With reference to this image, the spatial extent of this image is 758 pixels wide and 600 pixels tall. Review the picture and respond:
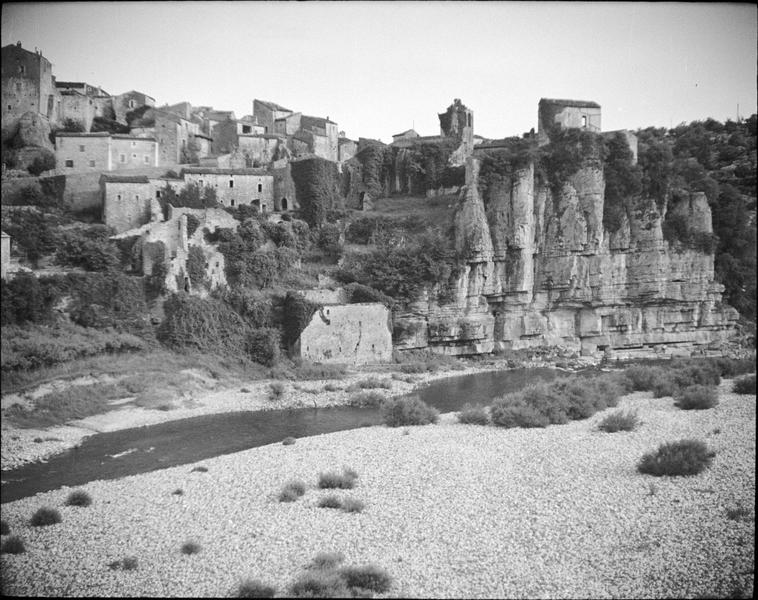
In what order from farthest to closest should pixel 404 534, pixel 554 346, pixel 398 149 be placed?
pixel 398 149 → pixel 554 346 → pixel 404 534

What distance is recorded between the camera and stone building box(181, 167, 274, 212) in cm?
2694

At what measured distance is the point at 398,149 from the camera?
3628 cm

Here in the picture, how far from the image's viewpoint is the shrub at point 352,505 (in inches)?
339

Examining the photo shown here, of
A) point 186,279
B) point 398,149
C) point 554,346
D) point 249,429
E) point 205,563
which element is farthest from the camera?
point 398,149

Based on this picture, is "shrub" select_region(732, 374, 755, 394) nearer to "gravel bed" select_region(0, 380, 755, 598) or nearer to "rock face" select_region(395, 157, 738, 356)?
"gravel bed" select_region(0, 380, 755, 598)

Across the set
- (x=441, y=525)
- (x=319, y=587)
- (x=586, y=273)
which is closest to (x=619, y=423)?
(x=441, y=525)

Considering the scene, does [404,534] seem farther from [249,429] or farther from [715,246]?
[715,246]

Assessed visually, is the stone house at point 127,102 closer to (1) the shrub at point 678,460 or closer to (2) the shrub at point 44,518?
(2) the shrub at point 44,518

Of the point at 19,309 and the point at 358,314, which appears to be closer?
the point at 19,309

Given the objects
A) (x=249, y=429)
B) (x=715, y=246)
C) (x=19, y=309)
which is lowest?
(x=249, y=429)

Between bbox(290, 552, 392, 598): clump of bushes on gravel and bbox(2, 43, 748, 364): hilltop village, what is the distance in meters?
17.4

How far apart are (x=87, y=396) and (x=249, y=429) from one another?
473cm

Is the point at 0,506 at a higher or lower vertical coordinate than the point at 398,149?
lower

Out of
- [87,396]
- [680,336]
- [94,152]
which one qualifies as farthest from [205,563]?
[680,336]
